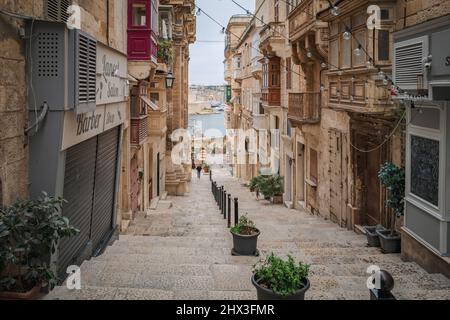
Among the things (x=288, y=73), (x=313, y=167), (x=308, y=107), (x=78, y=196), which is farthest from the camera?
(x=288, y=73)

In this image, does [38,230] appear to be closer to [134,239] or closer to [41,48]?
[41,48]

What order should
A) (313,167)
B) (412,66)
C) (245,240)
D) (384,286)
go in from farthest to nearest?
1. (313,167)
2. (245,240)
3. (412,66)
4. (384,286)

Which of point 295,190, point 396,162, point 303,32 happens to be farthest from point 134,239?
point 295,190

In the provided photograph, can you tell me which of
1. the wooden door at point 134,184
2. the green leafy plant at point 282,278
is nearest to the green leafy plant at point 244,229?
the green leafy plant at point 282,278

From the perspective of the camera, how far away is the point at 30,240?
5.36 metres

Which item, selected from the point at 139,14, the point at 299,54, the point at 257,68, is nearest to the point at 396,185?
the point at 299,54

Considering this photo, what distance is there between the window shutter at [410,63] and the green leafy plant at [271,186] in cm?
1493

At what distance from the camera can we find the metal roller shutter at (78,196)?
7691 mm

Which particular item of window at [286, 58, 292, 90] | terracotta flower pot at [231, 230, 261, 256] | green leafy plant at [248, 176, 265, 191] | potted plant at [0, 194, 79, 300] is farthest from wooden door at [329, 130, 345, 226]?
potted plant at [0, 194, 79, 300]

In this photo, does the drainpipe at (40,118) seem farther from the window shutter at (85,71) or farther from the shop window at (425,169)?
the shop window at (425,169)

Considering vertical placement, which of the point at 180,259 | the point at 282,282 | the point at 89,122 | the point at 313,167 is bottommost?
the point at 180,259

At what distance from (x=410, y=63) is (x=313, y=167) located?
35.8 ft

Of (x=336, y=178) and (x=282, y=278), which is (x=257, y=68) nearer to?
(x=336, y=178)

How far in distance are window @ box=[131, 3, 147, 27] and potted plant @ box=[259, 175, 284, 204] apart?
1032 cm
